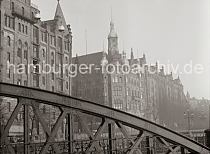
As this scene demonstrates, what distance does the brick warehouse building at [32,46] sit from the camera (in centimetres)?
2558

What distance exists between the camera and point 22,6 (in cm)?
2836

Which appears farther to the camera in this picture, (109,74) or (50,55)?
(109,74)

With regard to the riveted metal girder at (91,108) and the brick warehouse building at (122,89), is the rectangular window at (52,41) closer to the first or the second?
the brick warehouse building at (122,89)

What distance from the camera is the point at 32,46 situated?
2952cm

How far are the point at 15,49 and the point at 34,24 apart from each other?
4492mm

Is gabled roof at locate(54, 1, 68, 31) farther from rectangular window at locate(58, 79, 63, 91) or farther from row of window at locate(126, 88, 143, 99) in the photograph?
row of window at locate(126, 88, 143, 99)

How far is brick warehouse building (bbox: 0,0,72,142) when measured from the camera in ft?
83.9

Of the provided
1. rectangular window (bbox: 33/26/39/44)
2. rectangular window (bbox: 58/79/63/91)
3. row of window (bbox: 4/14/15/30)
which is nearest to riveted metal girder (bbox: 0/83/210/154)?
row of window (bbox: 4/14/15/30)

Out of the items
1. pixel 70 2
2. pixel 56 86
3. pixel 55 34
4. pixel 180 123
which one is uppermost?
pixel 55 34

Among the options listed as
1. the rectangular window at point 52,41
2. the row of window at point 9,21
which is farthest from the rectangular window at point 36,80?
the rectangular window at point 52,41

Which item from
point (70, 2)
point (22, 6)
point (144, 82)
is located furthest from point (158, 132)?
point (144, 82)

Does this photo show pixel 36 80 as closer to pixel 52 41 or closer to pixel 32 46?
pixel 32 46

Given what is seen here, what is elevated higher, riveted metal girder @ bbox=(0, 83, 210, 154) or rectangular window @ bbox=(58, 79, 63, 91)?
rectangular window @ bbox=(58, 79, 63, 91)

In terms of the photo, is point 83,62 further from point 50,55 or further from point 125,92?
point 50,55
